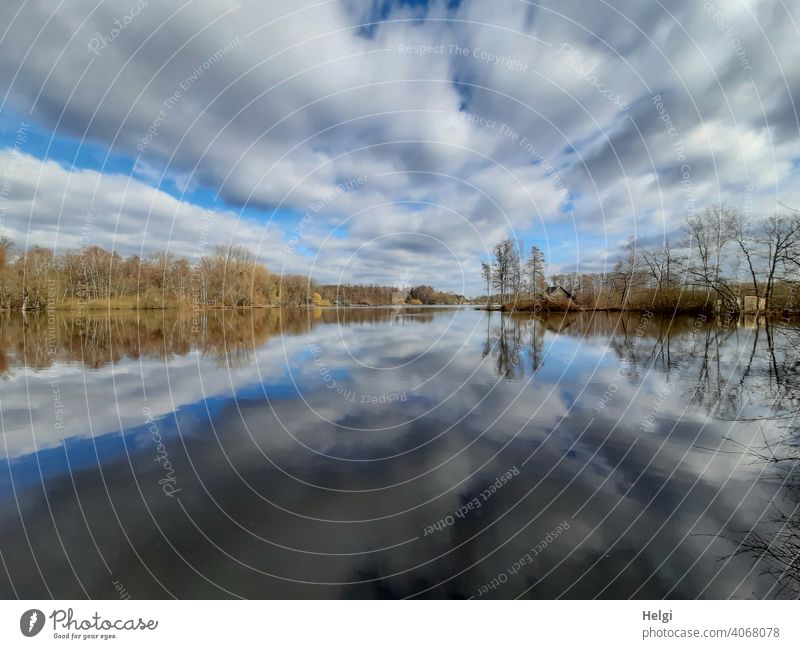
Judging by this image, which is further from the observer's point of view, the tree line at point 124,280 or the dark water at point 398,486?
the tree line at point 124,280

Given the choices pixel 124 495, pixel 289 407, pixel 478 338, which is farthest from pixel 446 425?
pixel 478 338

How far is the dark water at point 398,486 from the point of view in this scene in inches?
150

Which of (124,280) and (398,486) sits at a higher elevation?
(124,280)

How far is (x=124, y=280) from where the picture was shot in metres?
65.1

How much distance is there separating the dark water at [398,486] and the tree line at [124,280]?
42.7 meters

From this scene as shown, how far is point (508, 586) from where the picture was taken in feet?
12.1

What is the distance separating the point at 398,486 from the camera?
5.50m

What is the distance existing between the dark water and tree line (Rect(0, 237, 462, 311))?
4268cm

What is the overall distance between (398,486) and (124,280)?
3143 inches

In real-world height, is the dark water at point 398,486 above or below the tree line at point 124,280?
below

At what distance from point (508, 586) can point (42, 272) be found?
235 ft

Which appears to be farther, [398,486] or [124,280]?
[124,280]

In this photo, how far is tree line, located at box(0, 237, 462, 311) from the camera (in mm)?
50312
